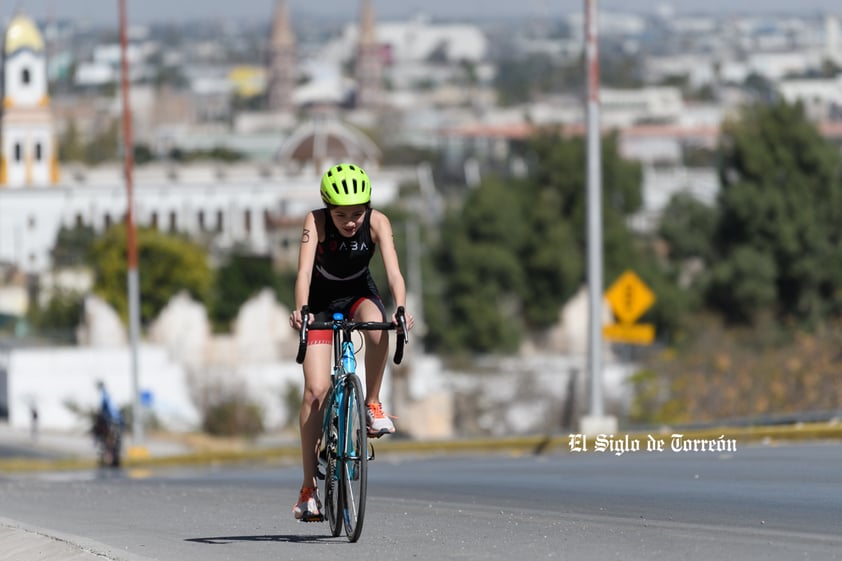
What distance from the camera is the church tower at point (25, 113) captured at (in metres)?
139

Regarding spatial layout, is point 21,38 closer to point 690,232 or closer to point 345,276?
point 690,232

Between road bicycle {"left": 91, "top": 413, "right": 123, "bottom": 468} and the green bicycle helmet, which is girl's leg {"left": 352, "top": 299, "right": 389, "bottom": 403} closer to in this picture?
the green bicycle helmet

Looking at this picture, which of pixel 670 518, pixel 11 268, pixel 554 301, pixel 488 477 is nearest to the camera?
pixel 670 518

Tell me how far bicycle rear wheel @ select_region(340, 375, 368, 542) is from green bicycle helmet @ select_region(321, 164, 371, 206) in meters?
0.81

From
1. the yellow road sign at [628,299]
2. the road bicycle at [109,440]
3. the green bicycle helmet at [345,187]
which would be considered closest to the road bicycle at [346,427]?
the green bicycle helmet at [345,187]

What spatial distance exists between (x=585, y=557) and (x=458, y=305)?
6271 cm

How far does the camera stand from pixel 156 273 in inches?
3349

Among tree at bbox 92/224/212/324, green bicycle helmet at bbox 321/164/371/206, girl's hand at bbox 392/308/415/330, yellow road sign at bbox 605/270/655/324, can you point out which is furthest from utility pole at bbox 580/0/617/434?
tree at bbox 92/224/212/324

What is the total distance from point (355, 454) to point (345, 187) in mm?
1227

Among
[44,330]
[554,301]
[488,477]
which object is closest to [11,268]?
[44,330]

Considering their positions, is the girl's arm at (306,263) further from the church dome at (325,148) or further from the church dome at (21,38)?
the church dome at (325,148)

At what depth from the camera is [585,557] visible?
9172 millimetres

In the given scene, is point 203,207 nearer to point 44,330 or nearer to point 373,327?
point 44,330

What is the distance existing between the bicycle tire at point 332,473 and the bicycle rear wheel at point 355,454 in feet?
0.34
